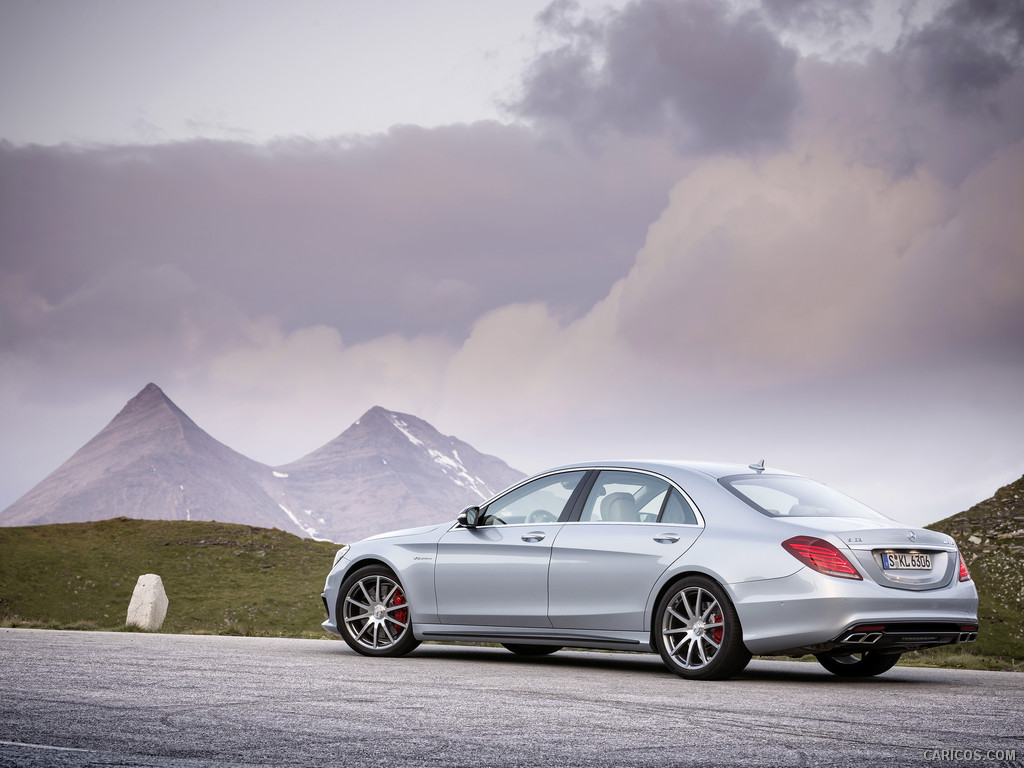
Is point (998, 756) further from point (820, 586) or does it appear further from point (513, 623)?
point (513, 623)

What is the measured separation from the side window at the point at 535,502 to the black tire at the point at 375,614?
3.49 ft

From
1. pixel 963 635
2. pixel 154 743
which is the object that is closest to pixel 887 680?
pixel 963 635

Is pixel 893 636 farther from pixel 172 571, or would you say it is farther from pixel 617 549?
pixel 172 571

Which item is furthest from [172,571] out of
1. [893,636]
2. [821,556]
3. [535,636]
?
[893,636]

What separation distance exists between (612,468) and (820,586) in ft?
6.87

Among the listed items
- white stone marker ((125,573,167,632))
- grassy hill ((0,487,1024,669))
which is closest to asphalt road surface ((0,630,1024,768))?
white stone marker ((125,573,167,632))

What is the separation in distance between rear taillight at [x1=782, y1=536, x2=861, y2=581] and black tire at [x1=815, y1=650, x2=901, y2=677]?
146 cm

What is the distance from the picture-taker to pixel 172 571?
197 feet

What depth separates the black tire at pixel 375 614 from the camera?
991cm

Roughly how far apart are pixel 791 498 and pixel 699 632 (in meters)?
1.28

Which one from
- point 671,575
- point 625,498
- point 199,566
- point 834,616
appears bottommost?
point 834,616

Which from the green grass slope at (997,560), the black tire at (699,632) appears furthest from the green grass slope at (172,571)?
the black tire at (699,632)

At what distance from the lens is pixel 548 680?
7.85m

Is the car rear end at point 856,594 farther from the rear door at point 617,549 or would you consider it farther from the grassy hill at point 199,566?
the grassy hill at point 199,566
